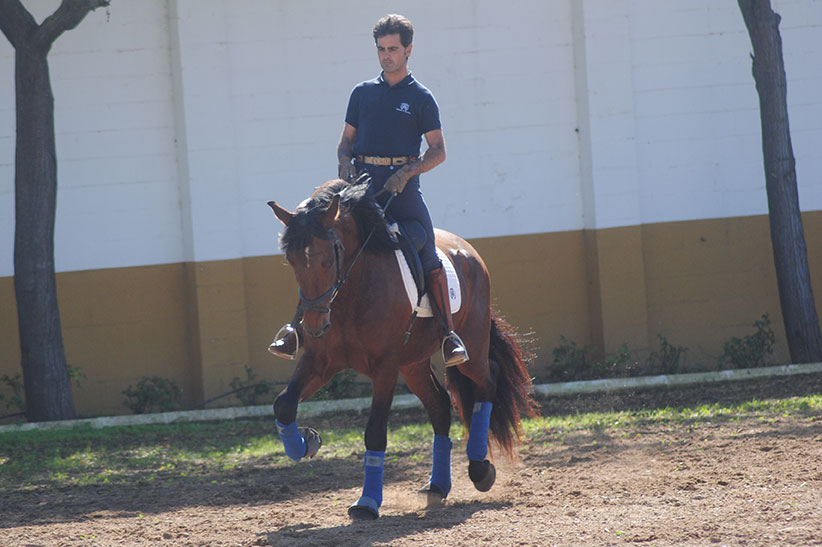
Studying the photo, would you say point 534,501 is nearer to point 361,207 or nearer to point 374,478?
point 374,478

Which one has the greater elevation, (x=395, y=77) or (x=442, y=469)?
(x=395, y=77)

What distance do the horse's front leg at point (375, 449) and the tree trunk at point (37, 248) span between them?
530cm

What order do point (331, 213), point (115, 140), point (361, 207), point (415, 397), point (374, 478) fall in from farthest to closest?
1. point (115, 140)
2. point (415, 397)
3. point (361, 207)
4. point (374, 478)
5. point (331, 213)

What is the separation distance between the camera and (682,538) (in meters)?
4.45

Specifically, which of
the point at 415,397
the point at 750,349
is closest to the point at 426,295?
the point at 415,397

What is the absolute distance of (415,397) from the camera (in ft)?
32.8

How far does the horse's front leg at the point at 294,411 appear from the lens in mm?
5195

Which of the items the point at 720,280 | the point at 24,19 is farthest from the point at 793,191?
the point at 24,19

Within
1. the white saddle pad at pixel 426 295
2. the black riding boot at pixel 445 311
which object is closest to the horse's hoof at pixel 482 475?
the black riding boot at pixel 445 311

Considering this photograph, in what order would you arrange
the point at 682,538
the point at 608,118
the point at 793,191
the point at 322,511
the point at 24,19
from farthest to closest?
the point at 608,118
the point at 793,191
the point at 24,19
the point at 322,511
the point at 682,538

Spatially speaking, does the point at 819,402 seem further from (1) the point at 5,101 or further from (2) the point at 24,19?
(1) the point at 5,101

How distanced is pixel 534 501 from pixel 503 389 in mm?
1080

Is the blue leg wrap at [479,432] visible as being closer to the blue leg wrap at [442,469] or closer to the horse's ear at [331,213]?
the blue leg wrap at [442,469]

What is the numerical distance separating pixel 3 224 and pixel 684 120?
8.40m
